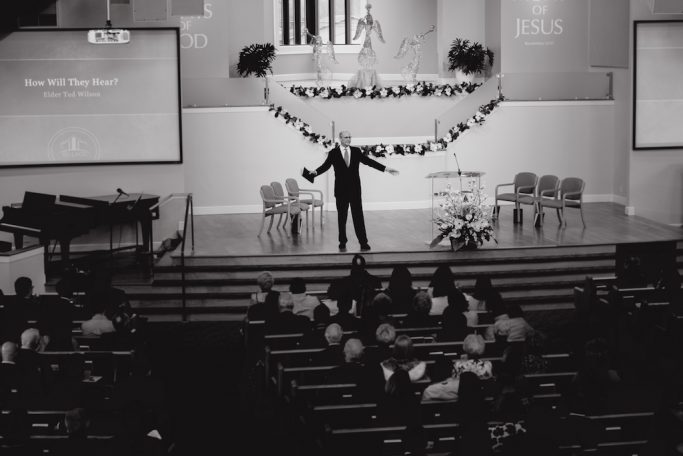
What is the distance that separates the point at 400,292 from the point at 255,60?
8599 mm

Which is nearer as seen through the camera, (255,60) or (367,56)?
(255,60)

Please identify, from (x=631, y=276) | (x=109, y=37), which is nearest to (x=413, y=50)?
(x=109, y=37)

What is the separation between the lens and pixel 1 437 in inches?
249

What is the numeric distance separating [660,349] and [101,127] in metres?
8.78

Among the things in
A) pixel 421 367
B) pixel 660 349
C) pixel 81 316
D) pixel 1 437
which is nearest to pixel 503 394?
pixel 421 367

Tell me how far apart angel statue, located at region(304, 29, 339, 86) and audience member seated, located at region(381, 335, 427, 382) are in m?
12.4

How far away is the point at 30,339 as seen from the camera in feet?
25.7

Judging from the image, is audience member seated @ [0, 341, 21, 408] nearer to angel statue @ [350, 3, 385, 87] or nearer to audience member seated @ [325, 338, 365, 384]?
audience member seated @ [325, 338, 365, 384]

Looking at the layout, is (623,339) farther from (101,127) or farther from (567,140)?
(567,140)

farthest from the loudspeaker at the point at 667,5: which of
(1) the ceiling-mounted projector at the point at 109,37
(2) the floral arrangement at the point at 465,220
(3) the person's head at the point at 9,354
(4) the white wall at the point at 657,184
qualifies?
(3) the person's head at the point at 9,354

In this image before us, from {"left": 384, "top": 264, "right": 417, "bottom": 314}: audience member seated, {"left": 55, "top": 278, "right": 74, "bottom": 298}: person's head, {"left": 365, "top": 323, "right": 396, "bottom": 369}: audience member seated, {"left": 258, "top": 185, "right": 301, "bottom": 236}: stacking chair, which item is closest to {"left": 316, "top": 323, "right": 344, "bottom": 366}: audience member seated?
{"left": 365, "top": 323, "right": 396, "bottom": 369}: audience member seated

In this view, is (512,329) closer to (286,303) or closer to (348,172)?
(286,303)

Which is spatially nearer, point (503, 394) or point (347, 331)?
point (503, 394)

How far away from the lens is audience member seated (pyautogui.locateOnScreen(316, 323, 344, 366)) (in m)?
7.98
